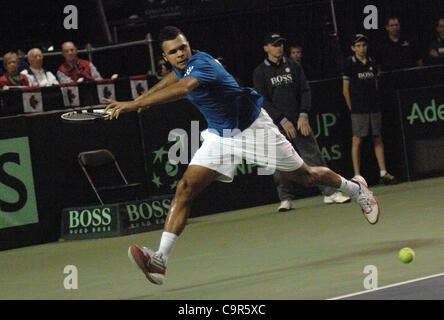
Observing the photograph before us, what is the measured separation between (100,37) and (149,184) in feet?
15.7

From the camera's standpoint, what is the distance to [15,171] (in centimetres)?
1233

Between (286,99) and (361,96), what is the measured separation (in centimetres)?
183

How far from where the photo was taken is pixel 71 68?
14.4 m

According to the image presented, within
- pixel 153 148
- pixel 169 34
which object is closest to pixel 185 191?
pixel 169 34

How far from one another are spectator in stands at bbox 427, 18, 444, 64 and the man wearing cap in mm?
3838

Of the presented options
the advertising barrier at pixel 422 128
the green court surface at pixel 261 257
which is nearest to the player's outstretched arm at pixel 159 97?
the green court surface at pixel 261 257

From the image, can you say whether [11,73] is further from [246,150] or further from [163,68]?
[246,150]

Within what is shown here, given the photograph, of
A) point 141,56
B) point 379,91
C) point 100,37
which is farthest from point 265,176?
point 100,37

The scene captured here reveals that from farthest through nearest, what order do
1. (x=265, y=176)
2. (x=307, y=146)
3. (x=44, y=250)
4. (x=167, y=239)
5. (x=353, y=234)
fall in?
(x=265, y=176) < (x=307, y=146) < (x=44, y=250) < (x=353, y=234) < (x=167, y=239)

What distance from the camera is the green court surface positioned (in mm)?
8094

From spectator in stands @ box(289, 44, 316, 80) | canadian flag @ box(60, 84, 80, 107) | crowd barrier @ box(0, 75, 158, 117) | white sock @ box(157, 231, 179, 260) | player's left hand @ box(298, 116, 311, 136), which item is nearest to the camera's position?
white sock @ box(157, 231, 179, 260)

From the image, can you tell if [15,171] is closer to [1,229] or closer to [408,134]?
[1,229]

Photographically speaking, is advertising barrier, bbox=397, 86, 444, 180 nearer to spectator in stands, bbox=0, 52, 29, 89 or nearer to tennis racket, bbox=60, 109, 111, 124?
spectator in stands, bbox=0, 52, 29, 89

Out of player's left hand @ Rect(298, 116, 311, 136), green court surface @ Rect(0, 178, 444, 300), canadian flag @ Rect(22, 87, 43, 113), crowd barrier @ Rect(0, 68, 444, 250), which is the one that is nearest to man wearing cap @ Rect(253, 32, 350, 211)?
player's left hand @ Rect(298, 116, 311, 136)
